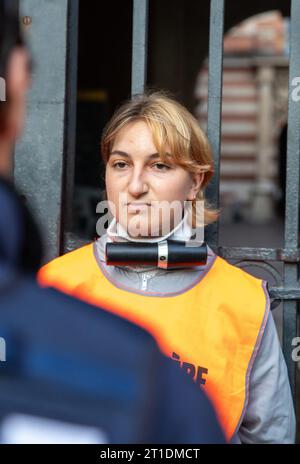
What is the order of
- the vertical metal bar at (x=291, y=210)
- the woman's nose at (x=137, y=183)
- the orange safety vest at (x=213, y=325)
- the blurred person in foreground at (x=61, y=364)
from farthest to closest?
the vertical metal bar at (x=291, y=210)
the woman's nose at (x=137, y=183)
the orange safety vest at (x=213, y=325)
the blurred person in foreground at (x=61, y=364)

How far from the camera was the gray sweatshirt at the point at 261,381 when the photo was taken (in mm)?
1477

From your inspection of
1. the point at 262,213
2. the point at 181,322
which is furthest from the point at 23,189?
the point at 262,213

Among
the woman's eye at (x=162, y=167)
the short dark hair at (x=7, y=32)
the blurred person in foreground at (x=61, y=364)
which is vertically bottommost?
the blurred person in foreground at (x=61, y=364)

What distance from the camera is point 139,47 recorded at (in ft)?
Result: 6.16

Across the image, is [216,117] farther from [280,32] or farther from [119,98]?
[280,32]

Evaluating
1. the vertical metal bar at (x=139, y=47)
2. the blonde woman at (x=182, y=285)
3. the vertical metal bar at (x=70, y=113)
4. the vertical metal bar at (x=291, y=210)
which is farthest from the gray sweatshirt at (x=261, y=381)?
the vertical metal bar at (x=139, y=47)

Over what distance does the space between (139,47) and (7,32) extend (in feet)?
4.42

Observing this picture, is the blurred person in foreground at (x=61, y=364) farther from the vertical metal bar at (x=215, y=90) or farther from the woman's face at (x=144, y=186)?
the vertical metal bar at (x=215, y=90)

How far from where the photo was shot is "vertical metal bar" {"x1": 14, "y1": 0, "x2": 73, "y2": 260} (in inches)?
74.7

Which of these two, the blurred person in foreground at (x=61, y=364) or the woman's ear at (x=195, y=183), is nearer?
the blurred person in foreground at (x=61, y=364)

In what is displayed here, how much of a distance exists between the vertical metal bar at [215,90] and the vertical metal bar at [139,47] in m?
0.18

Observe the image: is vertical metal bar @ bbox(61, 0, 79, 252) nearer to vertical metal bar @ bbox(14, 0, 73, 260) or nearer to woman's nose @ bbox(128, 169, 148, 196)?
vertical metal bar @ bbox(14, 0, 73, 260)

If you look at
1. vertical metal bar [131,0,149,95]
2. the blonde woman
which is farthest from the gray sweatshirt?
vertical metal bar [131,0,149,95]

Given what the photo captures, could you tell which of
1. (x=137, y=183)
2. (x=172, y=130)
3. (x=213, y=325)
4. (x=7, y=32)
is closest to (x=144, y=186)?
(x=137, y=183)
